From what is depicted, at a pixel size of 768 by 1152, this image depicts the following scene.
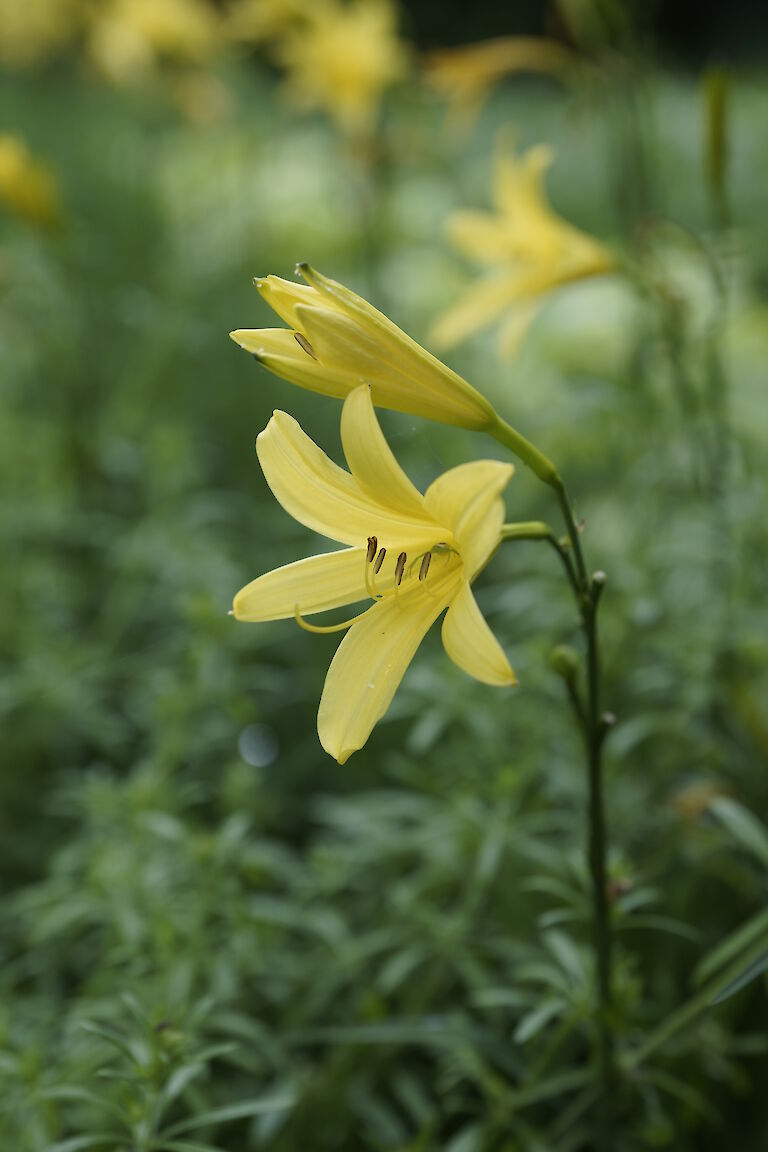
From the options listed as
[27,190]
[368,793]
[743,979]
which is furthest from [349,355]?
[27,190]

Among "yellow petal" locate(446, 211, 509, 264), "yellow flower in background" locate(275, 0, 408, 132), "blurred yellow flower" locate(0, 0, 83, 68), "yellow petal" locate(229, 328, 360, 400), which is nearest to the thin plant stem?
"yellow petal" locate(229, 328, 360, 400)

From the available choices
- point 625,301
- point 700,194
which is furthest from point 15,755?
point 700,194

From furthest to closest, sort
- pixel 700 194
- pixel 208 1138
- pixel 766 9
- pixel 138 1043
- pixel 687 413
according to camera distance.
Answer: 1. pixel 766 9
2. pixel 700 194
3. pixel 687 413
4. pixel 208 1138
5. pixel 138 1043

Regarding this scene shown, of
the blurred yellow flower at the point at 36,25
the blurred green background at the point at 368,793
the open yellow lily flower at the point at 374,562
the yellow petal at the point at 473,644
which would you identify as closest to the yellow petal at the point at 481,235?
the blurred green background at the point at 368,793

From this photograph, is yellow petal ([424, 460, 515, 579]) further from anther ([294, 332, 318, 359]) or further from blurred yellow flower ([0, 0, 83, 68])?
blurred yellow flower ([0, 0, 83, 68])

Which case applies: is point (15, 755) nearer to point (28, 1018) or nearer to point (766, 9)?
point (28, 1018)

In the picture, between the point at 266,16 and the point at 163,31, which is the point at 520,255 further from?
the point at 163,31
